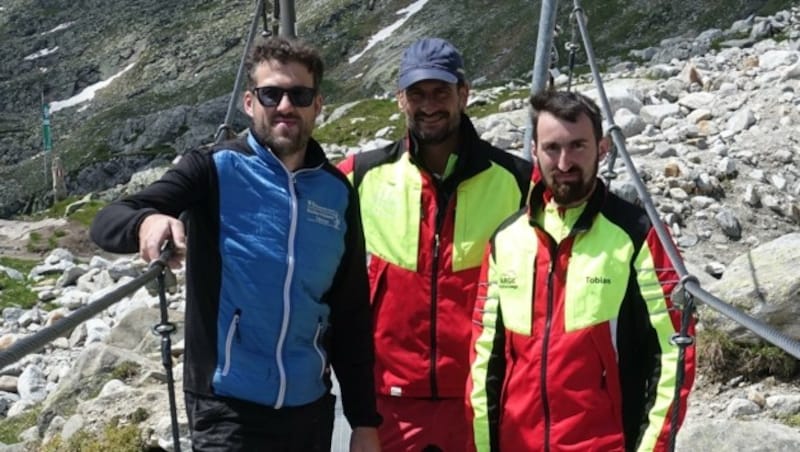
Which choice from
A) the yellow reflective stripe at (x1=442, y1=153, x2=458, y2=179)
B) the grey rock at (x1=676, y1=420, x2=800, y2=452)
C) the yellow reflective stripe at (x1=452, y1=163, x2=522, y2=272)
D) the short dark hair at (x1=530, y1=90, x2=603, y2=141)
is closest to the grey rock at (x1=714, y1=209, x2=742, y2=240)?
the grey rock at (x1=676, y1=420, x2=800, y2=452)

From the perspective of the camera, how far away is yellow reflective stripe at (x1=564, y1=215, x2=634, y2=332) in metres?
3.82

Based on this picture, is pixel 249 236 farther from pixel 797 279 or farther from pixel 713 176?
pixel 713 176

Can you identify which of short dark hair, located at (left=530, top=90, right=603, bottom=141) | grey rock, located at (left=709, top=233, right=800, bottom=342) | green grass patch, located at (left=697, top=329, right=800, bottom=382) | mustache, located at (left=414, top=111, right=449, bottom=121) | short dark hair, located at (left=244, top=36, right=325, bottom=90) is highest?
short dark hair, located at (left=244, top=36, right=325, bottom=90)

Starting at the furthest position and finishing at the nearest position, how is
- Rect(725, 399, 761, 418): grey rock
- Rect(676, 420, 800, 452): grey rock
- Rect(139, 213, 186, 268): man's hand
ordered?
Rect(725, 399, 761, 418): grey rock → Rect(676, 420, 800, 452): grey rock → Rect(139, 213, 186, 268): man's hand

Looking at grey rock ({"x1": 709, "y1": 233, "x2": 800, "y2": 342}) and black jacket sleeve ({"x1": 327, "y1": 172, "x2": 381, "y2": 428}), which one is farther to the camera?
grey rock ({"x1": 709, "y1": 233, "x2": 800, "y2": 342})

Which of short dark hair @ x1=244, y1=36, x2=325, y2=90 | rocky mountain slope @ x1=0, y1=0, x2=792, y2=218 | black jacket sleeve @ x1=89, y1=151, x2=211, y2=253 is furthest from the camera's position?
rocky mountain slope @ x1=0, y1=0, x2=792, y2=218

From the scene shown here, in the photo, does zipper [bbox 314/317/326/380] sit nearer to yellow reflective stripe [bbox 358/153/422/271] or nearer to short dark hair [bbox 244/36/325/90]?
yellow reflective stripe [bbox 358/153/422/271]

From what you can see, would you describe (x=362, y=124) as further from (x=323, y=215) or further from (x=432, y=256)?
(x=323, y=215)

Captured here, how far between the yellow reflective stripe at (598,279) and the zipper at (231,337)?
1.24m

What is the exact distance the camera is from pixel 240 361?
362 cm

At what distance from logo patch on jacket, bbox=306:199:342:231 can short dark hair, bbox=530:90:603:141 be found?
95cm

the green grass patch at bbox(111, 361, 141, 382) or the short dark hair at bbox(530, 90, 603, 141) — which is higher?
Answer: the short dark hair at bbox(530, 90, 603, 141)

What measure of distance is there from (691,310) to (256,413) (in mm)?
1598

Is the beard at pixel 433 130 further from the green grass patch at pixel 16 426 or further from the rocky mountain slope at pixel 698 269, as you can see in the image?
the green grass patch at pixel 16 426
